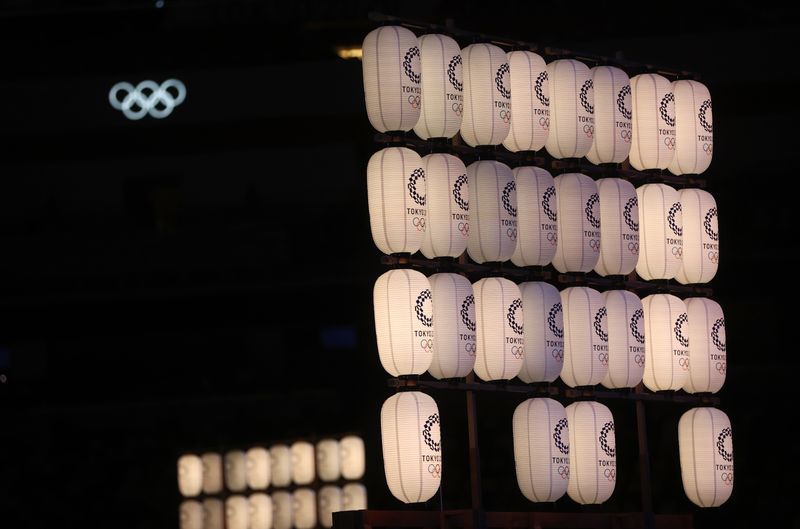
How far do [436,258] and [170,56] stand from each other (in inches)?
249

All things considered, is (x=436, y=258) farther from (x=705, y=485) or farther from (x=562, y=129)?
(x=705, y=485)

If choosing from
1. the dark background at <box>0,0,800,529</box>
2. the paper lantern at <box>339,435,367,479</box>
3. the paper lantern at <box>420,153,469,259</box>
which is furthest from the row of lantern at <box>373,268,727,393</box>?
the paper lantern at <box>339,435,367,479</box>

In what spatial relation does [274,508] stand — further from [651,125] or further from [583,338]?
[651,125]

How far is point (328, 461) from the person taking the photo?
1116cm

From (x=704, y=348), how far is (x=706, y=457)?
63 centimetres

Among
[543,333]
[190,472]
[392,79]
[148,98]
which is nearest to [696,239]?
[543,333]

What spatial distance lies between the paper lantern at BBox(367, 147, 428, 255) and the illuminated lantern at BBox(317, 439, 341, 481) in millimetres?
5597

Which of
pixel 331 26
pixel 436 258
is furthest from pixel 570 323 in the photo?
pixel 331 26

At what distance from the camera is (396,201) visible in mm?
5793

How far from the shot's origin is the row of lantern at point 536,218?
5840 millimetres

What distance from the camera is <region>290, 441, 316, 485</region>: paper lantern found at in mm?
11148

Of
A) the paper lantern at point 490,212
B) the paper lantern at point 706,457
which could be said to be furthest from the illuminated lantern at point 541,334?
the paper lantern at point 706,457

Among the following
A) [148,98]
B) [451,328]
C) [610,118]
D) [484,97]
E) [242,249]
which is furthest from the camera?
[242,249]

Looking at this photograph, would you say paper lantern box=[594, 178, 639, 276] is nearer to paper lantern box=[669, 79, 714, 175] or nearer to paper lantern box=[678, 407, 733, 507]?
paper lantern box=[669, 79, 714, 175]
